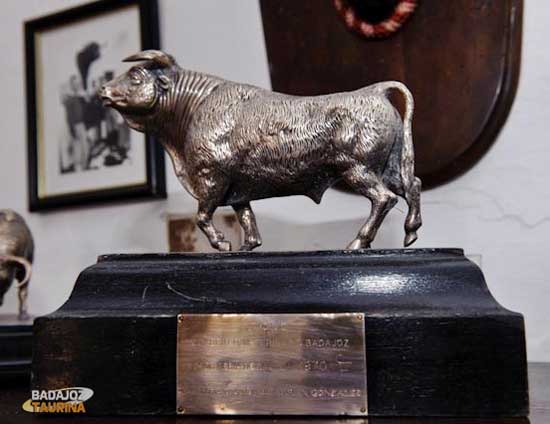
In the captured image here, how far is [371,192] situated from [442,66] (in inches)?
12.4

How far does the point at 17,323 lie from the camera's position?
80 centimetres

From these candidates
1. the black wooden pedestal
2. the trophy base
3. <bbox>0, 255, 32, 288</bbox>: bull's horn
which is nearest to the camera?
the black wooden pedestal

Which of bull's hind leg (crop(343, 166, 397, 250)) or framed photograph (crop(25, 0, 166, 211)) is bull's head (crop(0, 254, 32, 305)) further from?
bull's hind leg (crop(343, 166, 397, 250))

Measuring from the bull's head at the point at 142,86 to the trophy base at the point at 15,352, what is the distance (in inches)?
11.2

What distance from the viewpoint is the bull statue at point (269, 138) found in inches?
23.7

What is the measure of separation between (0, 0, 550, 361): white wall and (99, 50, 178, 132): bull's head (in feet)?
1.08

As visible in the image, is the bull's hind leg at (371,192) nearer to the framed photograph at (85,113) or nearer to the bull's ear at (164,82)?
the bull's ear at (164,82)

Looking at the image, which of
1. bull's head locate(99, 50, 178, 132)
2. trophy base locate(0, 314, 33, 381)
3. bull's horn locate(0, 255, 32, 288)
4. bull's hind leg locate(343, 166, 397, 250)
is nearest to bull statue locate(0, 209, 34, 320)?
bull's horn locate(0, 255, 32, 288)

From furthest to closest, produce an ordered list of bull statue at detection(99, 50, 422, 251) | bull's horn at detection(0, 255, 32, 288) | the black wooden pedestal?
bull's horn at detection(0, 255, 32, 288)
bull statue at detection(99, 50, 422, 251)
the black wooden pedestal

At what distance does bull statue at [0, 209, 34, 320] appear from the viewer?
92cm

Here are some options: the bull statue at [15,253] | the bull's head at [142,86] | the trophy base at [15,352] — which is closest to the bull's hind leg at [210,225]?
the bull's head at [142,86]

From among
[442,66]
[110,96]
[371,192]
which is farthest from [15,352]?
[442,66]

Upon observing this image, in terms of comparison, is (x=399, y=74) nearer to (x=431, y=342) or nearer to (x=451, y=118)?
(x=451, y=118)

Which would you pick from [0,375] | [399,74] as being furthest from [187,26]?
[0,375]
